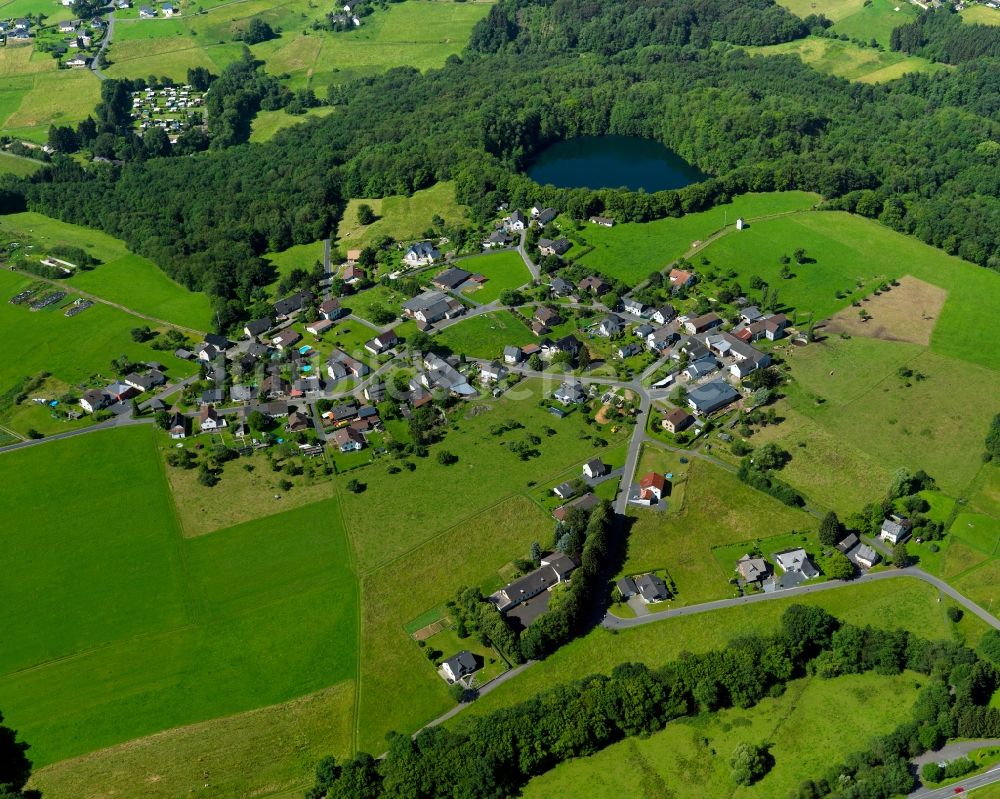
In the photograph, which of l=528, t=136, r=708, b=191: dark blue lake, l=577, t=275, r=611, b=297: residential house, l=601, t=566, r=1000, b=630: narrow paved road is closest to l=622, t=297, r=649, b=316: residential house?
l=577, t=275, r=611, b=297: residential house

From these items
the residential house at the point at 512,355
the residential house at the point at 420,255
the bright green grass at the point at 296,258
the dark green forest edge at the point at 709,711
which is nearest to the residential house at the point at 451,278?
the residential house at the point at 420,255

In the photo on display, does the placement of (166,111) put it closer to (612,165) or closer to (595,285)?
(612,165)

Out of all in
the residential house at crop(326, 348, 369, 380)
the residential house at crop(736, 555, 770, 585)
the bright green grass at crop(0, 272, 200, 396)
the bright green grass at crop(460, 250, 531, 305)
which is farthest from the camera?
the bright green grass at crop(460, 250, 531, 305)

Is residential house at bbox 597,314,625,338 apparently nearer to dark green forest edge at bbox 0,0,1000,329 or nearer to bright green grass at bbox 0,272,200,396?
dark green forest edge at bbox 0,0,1000,329

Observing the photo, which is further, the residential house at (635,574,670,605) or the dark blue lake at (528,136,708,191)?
the dark blue lake at (528,136,708,191)

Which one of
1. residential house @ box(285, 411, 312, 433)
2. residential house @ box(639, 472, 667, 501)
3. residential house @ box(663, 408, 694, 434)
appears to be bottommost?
residential house @ box(285, 411, 312, 433)

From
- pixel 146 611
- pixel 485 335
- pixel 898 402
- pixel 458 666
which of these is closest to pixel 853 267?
pixel 898 402

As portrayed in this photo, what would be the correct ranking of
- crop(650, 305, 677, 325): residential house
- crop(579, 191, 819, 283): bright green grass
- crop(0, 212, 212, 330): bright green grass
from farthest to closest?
crop(579, 191, 819, 283): bright green grass, crop(0, 212, 212, 330): bright green grass, crop(650, 305, 677, 325): residential house
